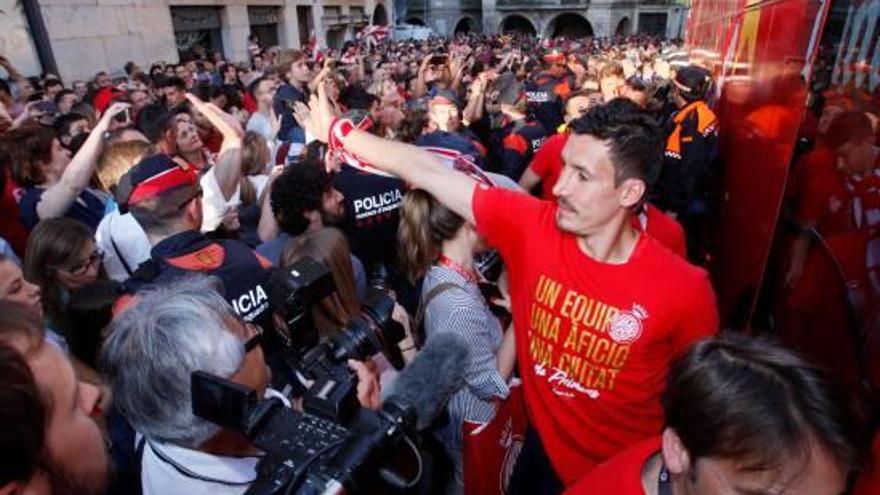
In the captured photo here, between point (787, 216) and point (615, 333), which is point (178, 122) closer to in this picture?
point (615, 333)

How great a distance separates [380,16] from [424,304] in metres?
37.3

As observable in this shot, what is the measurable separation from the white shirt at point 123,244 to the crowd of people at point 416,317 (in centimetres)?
1

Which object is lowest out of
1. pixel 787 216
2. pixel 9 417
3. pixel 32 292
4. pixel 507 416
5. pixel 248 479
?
pixel 507 416

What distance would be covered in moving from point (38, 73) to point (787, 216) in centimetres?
1295

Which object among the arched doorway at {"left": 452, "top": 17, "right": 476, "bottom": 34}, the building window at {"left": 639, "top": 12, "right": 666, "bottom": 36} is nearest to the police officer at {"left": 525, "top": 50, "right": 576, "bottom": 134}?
the building window at {"left": 639, "top": 12, "right": 666, "bottom": 36}

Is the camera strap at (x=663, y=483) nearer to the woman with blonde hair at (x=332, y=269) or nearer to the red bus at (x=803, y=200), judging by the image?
the red bus at (x=803, y=200)

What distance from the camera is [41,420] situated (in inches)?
38.3

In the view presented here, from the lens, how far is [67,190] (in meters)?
3.24

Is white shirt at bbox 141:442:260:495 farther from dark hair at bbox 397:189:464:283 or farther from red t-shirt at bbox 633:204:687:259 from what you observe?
red t-shirt at bbox 633:204:687:259

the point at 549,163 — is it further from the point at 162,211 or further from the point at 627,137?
the point at 162,211

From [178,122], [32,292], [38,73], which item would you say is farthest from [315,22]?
[32,292]

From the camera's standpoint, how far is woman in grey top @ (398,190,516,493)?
2078 millimetres

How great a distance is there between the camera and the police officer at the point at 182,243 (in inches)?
90.2

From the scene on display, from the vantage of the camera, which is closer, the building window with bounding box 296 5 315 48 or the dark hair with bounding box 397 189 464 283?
the dark hair with bounding box 397 189 464 283
